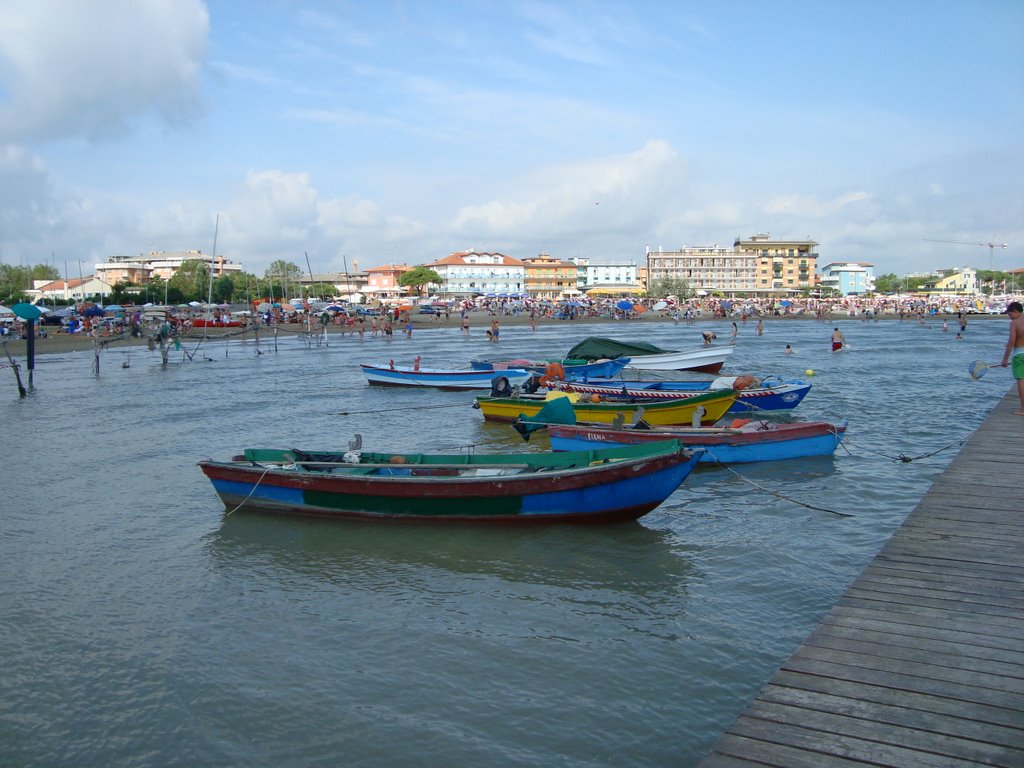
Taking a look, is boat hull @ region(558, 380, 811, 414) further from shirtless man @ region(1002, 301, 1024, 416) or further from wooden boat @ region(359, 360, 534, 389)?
shirtless man @ region(1002, 301, 1024, 416)

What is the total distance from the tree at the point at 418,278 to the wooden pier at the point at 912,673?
118 meters

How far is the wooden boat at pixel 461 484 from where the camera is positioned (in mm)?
11758

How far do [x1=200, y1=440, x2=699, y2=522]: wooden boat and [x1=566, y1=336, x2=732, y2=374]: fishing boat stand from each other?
17237 millimetres

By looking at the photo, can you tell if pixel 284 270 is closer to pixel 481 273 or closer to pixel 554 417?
pixel 481 273

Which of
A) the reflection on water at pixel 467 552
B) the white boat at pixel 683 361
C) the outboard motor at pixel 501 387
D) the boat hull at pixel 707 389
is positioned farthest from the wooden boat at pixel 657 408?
the white boat at pixel 683 361

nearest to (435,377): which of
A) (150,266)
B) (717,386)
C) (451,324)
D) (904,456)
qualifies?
(717,386)

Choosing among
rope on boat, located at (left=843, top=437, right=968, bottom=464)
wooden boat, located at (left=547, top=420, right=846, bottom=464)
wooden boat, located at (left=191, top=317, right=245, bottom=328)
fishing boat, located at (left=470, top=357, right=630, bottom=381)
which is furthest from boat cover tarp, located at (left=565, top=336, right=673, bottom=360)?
wooden boat, located at (left=191, top=317, right=245, bottom=328)

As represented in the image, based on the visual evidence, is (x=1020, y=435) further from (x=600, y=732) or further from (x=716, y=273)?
(x=716, y=273)

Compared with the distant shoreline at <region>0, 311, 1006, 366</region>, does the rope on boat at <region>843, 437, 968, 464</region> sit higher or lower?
lower

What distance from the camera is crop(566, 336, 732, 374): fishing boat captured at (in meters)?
30.2

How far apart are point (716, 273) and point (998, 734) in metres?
165

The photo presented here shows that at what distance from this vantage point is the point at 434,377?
102 ft

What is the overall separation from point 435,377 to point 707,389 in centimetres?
1237

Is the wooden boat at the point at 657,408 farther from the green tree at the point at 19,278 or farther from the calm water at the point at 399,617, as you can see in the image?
the green tree at the point at 19,278
